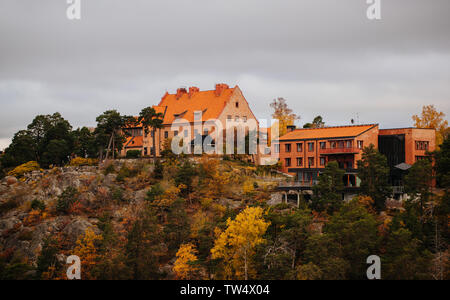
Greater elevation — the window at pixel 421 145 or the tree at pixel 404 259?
the window at pixel 421 145

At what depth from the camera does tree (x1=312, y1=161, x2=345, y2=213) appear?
5698cm

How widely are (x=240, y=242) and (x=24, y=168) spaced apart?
40.7 meters

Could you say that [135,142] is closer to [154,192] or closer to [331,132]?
[154,192]

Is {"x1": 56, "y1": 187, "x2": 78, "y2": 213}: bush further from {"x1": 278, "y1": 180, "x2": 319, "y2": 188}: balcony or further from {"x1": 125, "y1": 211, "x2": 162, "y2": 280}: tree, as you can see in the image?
{"x1": 278, "y1": 180, "x2": 319, "y2": 188}: balcony

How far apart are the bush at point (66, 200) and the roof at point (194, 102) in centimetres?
2490

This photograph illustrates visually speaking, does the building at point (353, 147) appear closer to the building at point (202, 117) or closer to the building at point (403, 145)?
the building at point (403, 145)

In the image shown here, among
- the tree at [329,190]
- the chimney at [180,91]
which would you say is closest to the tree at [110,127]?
the chimney at [180,91]

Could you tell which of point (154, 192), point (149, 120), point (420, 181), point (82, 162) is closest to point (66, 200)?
point (154, 192)

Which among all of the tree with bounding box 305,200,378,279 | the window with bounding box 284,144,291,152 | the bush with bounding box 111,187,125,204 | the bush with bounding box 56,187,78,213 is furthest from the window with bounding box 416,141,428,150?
the bush with bounding box 56,187,78,213

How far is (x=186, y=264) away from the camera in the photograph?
168 feet

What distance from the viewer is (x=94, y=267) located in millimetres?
50656

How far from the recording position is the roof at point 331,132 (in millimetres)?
70062
